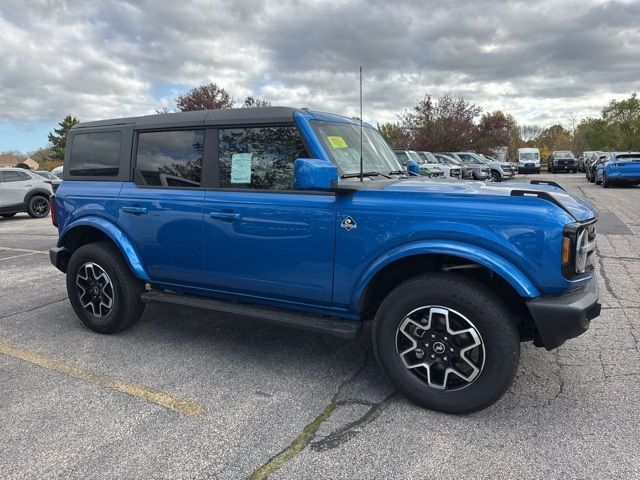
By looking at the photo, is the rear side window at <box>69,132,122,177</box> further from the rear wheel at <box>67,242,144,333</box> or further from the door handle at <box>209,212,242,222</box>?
the door handle at <box>209,212,242,222</box>

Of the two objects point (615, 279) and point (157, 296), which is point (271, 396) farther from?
point (615, 279)


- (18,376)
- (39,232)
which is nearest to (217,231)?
(18,376)

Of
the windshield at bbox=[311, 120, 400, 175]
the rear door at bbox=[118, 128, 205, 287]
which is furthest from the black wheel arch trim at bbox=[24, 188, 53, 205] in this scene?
the windshield at bbox=[311, 120, 400, 175]

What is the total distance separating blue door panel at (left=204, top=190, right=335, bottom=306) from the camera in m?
3.33

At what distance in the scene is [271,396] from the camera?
327 cm

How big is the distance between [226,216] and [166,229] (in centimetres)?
66

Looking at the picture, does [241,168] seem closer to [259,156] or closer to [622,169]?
Answer: [259,156]

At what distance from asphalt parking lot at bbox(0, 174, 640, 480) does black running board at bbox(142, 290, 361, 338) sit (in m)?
0.43

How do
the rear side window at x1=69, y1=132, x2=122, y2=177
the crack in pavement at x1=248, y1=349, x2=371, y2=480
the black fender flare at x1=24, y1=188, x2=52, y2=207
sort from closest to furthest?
the crack in pavement at x1=248, y1=349, x2=371, y2=480
the rear side window at x1=69, y1=132, x2=122, y2=177
the black fender flare at x1=24, y1=188, x2=52, y2=207

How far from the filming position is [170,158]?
4105mm

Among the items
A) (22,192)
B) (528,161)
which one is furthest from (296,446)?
(528,161)

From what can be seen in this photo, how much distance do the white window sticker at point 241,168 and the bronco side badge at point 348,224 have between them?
2.97ft

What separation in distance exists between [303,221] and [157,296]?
5.36ft

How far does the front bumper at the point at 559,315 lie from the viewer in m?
2.70
